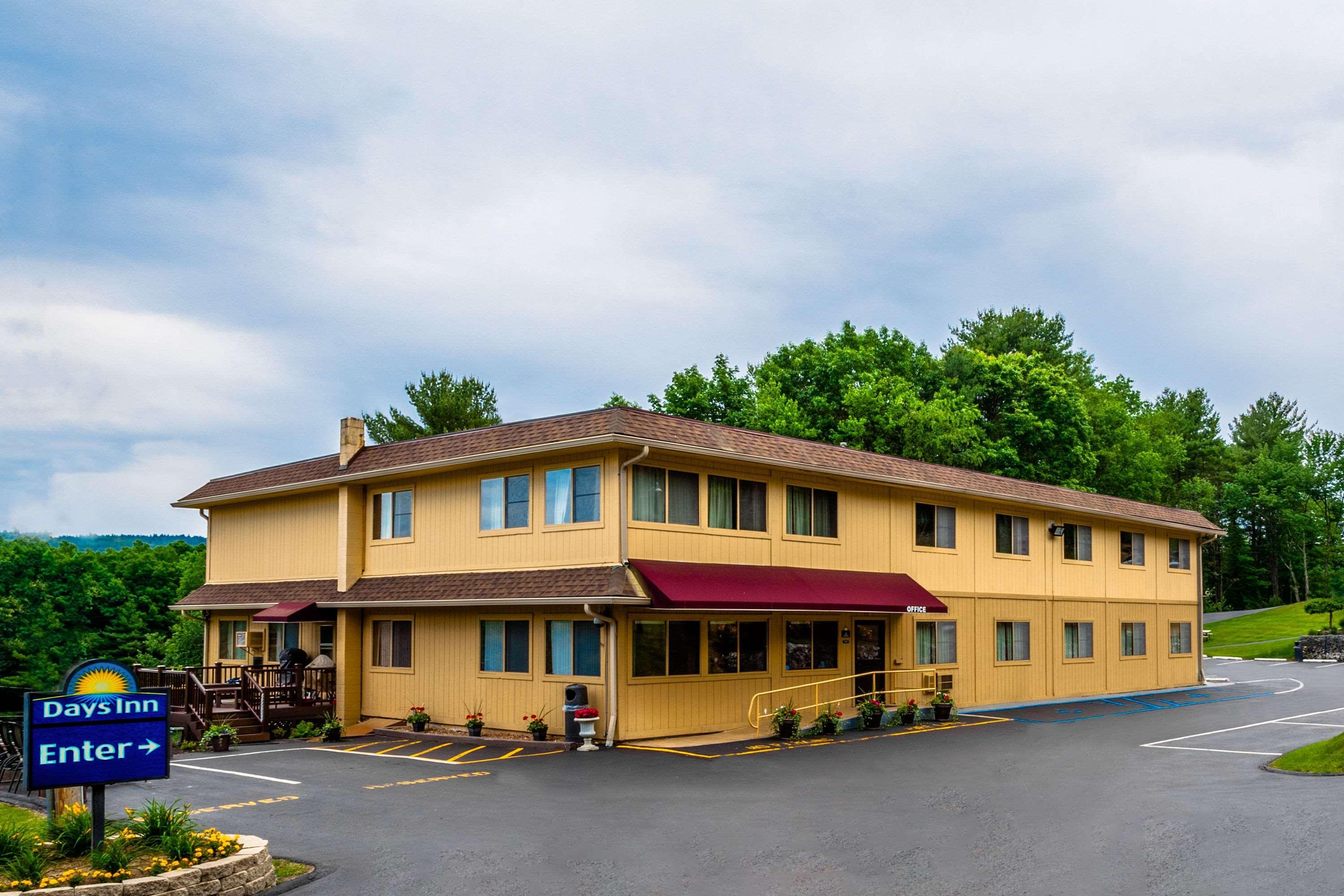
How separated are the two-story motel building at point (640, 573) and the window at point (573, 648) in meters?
0.05

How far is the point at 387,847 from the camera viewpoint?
38.9ft

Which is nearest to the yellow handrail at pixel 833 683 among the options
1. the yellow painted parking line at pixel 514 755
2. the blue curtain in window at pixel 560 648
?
the blue curtain in window at pixel 560 648

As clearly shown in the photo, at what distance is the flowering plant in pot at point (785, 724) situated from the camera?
22.1 metres

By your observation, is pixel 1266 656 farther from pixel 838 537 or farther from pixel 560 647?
pixel 560 647

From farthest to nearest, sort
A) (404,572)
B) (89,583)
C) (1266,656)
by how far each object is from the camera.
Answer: (89,583) < (1266,656) < (404,572)

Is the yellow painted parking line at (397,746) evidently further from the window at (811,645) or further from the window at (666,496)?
the window at (811,645)

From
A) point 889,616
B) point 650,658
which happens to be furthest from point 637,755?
point 889,616

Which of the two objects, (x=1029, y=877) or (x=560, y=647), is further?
(x=560, y=647)

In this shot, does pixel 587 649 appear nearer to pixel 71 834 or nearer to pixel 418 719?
pixel 418 719

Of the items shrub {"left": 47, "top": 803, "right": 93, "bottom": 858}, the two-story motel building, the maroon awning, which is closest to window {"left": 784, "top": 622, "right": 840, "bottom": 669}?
the two-story motel building

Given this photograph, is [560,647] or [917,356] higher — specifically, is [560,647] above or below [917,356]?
below

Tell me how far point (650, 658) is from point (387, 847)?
31.4 feet

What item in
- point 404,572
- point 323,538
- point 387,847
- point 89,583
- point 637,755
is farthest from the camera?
point 89,583

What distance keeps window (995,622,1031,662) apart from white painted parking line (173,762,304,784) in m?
19.4
